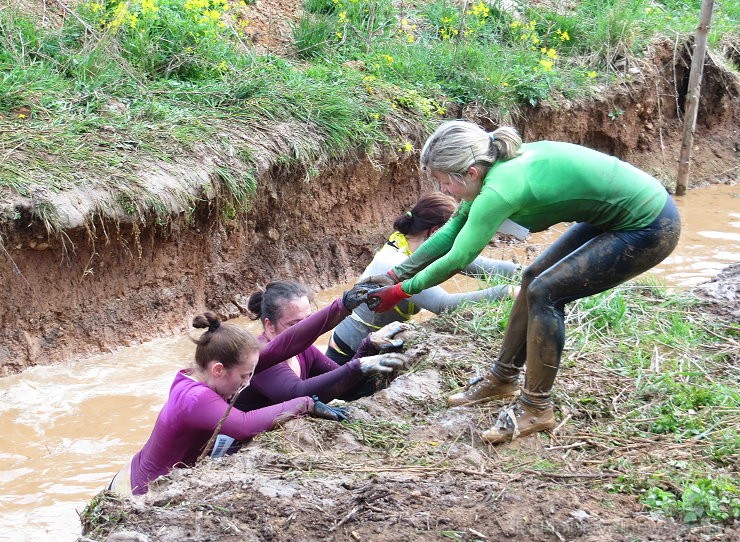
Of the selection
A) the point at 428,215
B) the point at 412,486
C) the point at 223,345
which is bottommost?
the point at 412,486

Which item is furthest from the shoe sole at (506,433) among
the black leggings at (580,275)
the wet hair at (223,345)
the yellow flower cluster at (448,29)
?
the yellow flower cluster at (448,29)

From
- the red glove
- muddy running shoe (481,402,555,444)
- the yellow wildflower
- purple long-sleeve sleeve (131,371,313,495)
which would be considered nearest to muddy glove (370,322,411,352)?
the red glove

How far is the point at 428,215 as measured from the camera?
5.48m

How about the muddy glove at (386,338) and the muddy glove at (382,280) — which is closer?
the muddy glove at (382,280)

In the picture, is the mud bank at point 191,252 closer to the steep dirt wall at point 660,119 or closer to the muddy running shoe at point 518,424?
the steep dirt wall at point 660,119

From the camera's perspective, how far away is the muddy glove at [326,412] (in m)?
4.34

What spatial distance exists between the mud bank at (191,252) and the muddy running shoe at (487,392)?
1.65m

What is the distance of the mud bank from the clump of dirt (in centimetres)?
171

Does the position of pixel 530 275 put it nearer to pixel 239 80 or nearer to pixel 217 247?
pixel 217 247

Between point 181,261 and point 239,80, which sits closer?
point 181,261

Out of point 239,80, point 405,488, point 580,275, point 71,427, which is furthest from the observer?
point 239,80

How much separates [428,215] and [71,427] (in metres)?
2.70

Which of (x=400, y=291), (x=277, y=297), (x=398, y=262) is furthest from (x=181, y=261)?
(x=400, y=291)

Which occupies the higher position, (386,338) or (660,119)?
(386,338)
